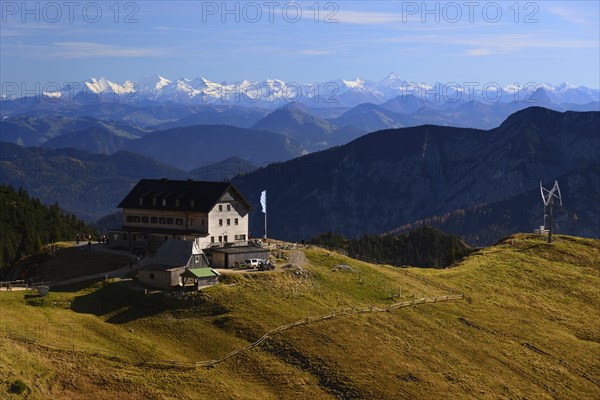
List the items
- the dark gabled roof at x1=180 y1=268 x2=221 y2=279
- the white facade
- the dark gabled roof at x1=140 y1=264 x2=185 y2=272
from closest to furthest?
the dark gabled roof at x1=180 y1=268 x2=221 y2=279
the dark gabled roof at x1=140 y1=264 x2=185 y2=272
the white facade

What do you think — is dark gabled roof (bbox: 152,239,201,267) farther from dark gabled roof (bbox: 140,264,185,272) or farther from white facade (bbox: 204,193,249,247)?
white facade (bbox: 204,193,249,247)

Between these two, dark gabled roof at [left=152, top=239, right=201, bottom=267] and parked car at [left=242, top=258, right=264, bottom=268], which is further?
parked car at [left=242, top=258, right=264, bottom=268]

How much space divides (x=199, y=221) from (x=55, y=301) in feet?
86.5

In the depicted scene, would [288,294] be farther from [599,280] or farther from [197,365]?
[599,280]

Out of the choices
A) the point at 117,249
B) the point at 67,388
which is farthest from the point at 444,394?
the point at 117,249

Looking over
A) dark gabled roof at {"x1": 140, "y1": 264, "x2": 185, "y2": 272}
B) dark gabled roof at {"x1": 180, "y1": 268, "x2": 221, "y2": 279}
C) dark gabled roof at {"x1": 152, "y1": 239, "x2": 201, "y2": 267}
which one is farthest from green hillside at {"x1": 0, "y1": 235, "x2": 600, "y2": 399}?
dark gabled roof at {"x1": 152, "y1": 239, "x2": 201, "y2": 267}

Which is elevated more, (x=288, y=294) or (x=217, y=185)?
(x=217, y=185)

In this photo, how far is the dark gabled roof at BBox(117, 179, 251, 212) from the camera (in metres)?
105

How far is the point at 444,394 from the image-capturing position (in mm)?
73438

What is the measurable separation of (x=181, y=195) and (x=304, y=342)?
36.9 meters

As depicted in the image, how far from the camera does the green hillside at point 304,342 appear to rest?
66.4 meters

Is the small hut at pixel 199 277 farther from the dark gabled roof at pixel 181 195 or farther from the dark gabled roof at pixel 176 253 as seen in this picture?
the dark gabled roof at pixel 181 195

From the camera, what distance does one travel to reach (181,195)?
107 metres

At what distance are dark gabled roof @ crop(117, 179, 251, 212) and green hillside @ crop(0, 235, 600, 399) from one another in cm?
1292
